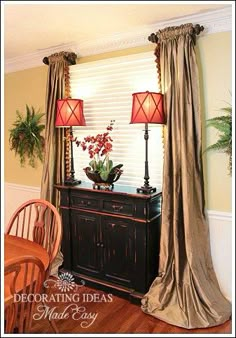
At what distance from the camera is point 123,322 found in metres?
2.37

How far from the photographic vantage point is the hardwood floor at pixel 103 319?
7.42ft

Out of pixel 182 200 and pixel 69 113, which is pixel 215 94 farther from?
pixel 69 113

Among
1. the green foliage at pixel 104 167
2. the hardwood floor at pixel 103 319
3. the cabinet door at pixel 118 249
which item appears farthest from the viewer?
the green foliage at pixel 104 167

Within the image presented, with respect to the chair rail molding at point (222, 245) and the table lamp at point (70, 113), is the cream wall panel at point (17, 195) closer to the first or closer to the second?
the table lamp at point (70, 113)

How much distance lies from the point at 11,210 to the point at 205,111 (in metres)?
3.05

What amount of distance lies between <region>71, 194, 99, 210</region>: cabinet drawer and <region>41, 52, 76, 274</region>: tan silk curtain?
0.46 meters

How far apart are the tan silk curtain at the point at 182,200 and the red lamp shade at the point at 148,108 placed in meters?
0.10

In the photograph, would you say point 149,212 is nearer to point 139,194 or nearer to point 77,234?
point 139,194

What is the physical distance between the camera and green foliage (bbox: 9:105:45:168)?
3730 millimetres

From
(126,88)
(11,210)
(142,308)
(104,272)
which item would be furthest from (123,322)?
(11,210)

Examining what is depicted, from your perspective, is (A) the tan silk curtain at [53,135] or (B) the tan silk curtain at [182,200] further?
(A) the tan silk curtain at [53,135]

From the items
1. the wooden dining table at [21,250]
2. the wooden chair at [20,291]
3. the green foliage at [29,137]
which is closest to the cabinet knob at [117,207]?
the wooden dining table at [21,250]

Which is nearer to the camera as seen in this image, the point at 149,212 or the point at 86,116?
the point at 149,212

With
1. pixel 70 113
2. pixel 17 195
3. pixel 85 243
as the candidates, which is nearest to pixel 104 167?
pixel 70 113
